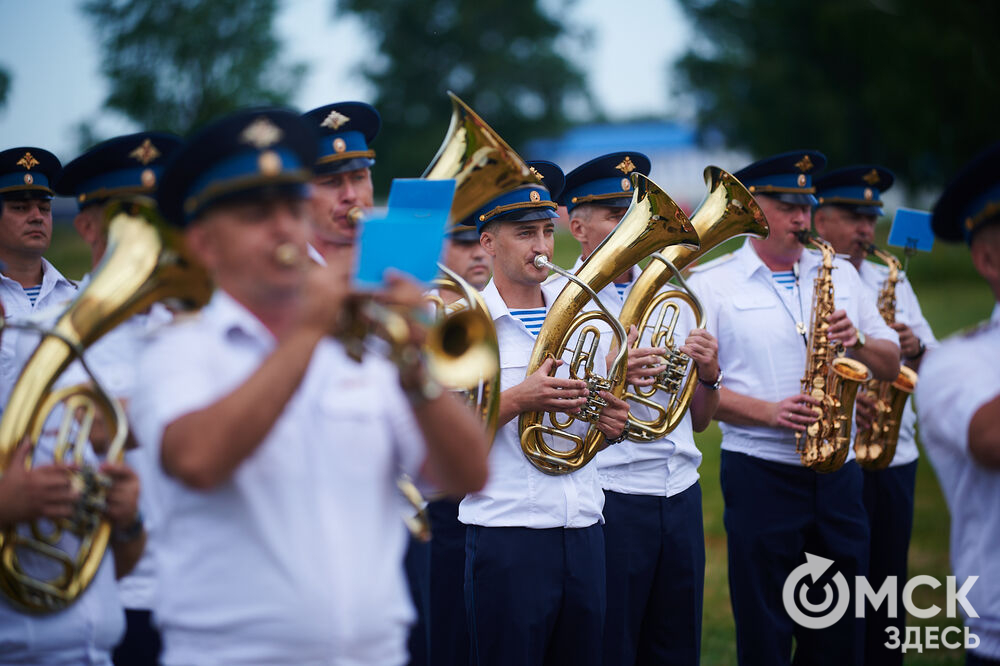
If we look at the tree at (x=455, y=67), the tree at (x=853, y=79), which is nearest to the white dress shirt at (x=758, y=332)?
the tree at (x=853, y=79)

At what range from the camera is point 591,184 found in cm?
539

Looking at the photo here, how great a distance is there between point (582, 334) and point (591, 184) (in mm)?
1176

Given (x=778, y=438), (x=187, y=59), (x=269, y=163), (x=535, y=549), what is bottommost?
(x=535, y=549)

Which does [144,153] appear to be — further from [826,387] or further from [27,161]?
[826,387]

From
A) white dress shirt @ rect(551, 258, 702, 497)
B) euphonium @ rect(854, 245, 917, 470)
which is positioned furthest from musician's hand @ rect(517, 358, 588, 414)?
euphonium @ rect(854, 245, 917, 470)

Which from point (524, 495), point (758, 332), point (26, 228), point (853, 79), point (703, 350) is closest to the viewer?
point (524, 495)

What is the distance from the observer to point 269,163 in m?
2.22

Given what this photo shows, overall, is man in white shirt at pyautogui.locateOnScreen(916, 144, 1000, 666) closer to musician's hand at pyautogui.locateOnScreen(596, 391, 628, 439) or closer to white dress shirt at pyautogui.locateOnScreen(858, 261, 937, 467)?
musician's hand at pyautogui.locateOnScreen(596, 391, 628, 439)

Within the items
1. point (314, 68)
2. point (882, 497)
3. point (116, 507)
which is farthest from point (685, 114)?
point (116, 507)

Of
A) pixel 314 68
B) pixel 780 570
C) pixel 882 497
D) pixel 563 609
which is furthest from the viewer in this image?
pixel 314 68

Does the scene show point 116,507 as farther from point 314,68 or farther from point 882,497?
point 314,68

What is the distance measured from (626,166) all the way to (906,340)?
2.55m

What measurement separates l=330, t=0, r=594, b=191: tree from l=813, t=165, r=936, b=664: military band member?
37.7 m

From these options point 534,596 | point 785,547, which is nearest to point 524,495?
point 534,596
